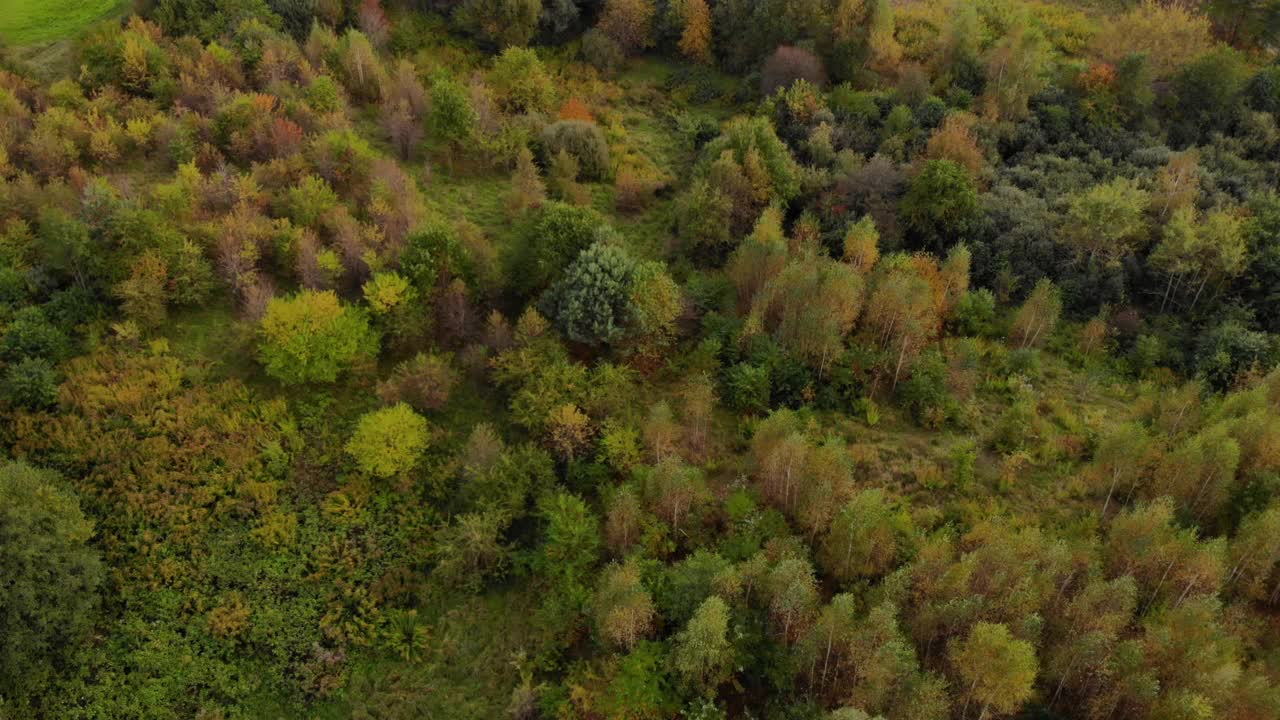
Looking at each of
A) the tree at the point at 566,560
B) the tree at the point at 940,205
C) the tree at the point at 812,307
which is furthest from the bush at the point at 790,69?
the tree at the point at 566,560

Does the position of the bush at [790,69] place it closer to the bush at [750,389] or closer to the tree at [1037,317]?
the tree at [1037,317]

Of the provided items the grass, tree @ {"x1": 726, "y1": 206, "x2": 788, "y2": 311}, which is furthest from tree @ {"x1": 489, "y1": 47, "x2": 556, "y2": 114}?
the grass

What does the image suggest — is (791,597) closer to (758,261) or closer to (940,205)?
(758,261)

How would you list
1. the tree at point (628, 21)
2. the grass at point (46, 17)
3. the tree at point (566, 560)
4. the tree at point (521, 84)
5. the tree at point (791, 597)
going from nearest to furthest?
the tree at point (791, 597) < the tree at point (566, 560) < the grass at point (46, 17) < the tree at point (521, 84) < the tree at point (628, 21)

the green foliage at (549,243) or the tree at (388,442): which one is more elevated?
the green foliage at (549,243)

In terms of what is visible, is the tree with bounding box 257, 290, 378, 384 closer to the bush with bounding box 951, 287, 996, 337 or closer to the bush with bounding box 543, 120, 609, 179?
the bush with bounding box 543, 120, 609, 179

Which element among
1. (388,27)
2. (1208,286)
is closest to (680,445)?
(1208,286)
